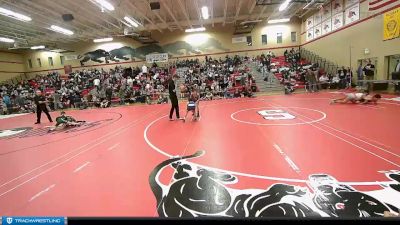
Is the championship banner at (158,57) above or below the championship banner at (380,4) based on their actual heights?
below

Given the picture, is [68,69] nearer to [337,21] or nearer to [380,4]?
[337,21]

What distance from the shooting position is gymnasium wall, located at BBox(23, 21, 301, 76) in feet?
91.2

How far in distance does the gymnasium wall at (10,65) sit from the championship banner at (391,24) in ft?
112

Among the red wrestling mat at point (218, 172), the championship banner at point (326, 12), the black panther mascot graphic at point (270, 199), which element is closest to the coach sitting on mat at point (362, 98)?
the red wrestling mat at point (218, 172)

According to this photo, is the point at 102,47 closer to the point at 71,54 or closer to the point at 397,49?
the point at 71,54

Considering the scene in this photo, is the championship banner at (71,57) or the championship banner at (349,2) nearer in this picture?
the championship banner at (349,2)

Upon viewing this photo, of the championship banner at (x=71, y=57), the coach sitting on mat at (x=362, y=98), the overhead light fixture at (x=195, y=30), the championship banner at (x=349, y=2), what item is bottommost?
the coach sitting on mat at (x=362, y=98)

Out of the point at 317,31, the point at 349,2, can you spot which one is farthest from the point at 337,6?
the point at 317,31

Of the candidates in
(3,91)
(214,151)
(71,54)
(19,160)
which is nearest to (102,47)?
(71,54)

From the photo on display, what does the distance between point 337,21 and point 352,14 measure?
2.03m

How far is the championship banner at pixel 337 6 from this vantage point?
18.6 meters

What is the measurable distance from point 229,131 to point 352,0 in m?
15.1

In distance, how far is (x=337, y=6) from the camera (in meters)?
19.1

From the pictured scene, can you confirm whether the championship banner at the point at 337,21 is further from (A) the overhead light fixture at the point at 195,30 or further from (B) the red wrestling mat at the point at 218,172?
(B) the red wrestling mat at the point at 218,172
